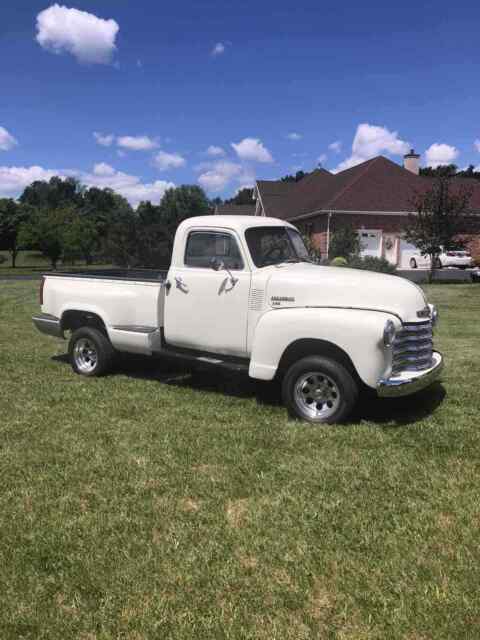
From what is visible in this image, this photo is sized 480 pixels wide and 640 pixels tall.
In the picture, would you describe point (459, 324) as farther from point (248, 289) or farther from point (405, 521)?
point (405, 521)

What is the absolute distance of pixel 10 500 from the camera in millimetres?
4133

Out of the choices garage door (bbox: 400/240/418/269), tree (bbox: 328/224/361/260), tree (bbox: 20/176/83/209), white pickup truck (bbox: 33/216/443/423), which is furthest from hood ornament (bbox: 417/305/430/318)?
tree (bbox: 20/176/83/209)

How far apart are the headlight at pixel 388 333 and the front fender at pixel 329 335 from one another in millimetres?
35

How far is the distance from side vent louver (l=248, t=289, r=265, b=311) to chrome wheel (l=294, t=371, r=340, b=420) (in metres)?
0.94

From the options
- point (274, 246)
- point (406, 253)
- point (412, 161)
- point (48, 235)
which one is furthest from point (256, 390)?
point (48, 235)

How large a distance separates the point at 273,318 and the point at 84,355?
3.38m

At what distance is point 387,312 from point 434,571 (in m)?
2.66

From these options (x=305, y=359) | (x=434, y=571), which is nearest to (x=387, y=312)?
(x=305, y=359)

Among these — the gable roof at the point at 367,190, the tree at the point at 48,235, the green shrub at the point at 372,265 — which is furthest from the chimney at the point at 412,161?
the tree at the point at 48,235

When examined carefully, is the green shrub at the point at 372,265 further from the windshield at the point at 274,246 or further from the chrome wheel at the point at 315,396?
the chrome wheel at the point at 315,396

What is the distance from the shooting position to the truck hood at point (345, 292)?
18.0ft

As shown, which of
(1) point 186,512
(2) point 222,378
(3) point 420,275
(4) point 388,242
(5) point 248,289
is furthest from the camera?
(4) point 388,242

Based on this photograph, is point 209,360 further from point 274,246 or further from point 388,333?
point 388,333

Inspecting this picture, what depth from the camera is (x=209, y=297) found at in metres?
6.30
